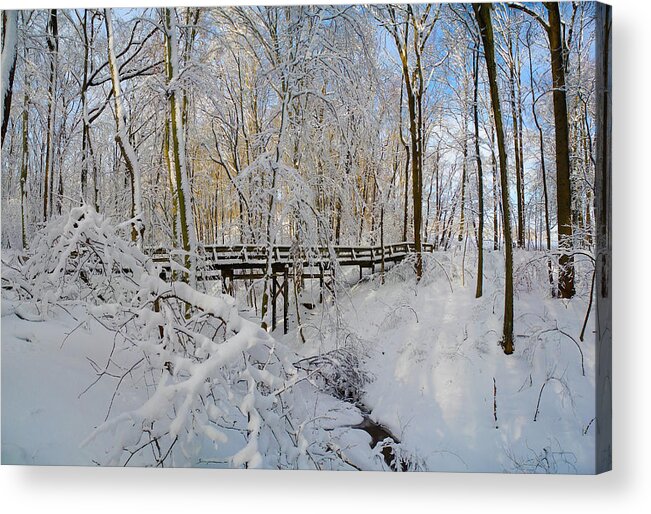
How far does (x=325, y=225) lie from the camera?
→ 3.16m

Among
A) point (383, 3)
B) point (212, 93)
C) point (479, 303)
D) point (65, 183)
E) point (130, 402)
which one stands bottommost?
point (130, 402)

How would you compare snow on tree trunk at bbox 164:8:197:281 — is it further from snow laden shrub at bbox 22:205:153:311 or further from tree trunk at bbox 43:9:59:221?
tree trunk at bbox 43:9:59:221

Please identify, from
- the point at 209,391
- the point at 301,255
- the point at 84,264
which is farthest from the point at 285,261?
the point at 84,264

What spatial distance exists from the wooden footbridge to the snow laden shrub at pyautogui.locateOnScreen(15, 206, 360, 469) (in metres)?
0.22

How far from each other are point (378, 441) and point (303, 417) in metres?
0.46

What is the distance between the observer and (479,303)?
9.87 ft

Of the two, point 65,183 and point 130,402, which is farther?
point 65,183

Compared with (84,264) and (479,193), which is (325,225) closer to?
(479,193)

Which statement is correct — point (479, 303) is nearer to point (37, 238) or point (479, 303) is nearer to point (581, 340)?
point (581, 340)

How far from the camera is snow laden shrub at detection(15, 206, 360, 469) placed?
8.25ft

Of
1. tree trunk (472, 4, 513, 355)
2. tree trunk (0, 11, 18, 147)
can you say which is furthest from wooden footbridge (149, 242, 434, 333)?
tree trunk (0, 11, 18, 147)

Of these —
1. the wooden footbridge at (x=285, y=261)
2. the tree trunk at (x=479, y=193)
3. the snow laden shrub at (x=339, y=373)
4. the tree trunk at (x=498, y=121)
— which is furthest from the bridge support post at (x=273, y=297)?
the tree trunk at (x=498, y=121)

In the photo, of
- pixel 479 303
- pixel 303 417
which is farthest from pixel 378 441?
pixel 479 303

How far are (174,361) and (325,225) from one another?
1.22m
